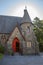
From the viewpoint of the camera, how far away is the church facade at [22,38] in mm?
31031

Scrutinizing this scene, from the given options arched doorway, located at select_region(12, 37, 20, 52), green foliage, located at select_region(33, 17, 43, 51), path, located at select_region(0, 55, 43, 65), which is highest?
green foliage, located at select_region(33, 17, 43, 51)

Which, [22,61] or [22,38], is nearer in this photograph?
[22,61]

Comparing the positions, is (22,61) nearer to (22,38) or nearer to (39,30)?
(22,38)

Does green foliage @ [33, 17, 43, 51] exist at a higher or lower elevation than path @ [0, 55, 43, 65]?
higher

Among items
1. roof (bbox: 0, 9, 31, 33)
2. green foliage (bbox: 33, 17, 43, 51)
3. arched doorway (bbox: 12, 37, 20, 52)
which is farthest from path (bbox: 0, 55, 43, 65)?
green foliage (bbox: 33, 17, 43, 51)

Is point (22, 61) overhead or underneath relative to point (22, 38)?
underneath

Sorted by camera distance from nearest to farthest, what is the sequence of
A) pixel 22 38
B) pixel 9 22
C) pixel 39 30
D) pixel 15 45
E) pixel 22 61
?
1. pixel 22 61
2. pixel 22 38
3. pixel 15 45
4. pixel 9 22
5. pixel 39 30

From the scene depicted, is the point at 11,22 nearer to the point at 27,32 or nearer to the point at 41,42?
the point at 27,32

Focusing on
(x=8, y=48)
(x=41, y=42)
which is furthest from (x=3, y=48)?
(x=41, y=42)

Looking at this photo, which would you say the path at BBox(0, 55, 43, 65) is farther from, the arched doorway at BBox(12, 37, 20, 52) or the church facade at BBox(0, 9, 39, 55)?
the arched doorway at BBox(12, 37, 20, 52)

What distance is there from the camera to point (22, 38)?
102ft

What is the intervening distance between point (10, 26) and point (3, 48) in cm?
606

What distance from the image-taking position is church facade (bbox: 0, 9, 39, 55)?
31.0 meters

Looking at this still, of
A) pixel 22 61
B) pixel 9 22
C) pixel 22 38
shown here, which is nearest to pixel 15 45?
pixel 22 38
